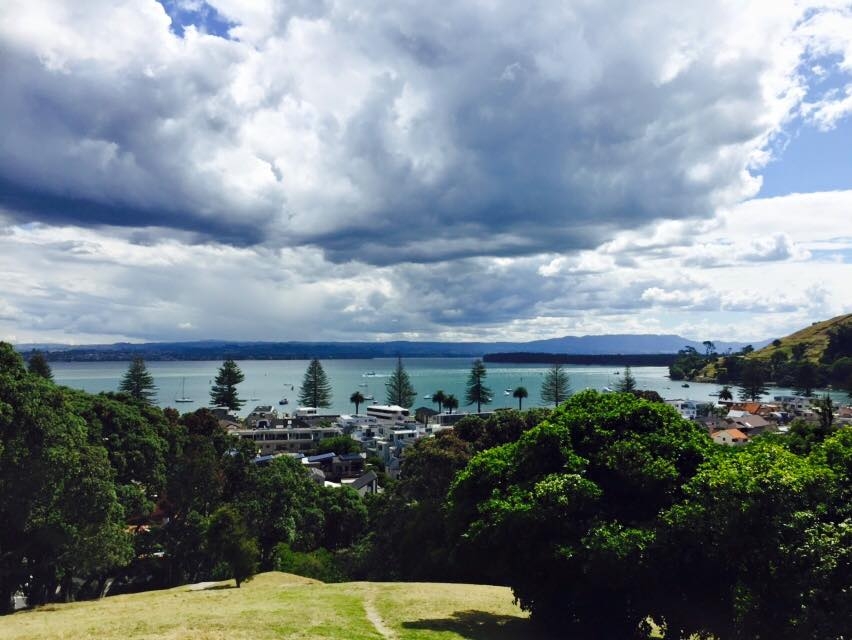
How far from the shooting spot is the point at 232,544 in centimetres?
Result: 2381

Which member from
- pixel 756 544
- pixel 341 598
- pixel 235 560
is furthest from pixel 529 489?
pixel 235 560

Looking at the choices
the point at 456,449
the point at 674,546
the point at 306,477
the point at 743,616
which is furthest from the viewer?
the point at 306,477

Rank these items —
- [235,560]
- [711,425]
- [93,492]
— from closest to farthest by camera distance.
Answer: [93,492] < [235,560] < [711,425]

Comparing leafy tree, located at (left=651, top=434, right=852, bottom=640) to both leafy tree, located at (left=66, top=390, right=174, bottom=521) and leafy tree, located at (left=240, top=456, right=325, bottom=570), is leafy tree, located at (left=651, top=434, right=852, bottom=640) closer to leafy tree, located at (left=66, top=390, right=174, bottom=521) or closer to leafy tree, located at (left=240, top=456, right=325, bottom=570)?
leafy tree, located at (left=240, top=456, right=325, bottom=570)

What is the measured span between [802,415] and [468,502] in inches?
4050

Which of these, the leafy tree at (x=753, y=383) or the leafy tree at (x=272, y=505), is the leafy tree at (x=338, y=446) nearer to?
the leafy tree at (x=272, y=505)

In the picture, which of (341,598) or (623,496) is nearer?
(623,496)

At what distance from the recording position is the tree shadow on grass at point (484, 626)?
559 inches

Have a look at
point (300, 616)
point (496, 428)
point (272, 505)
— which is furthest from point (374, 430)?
point (300, 616)

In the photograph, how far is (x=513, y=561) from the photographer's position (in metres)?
14.3

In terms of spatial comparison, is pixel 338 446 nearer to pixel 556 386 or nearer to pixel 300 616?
pixel 556 386

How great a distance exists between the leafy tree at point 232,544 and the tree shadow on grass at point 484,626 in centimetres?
1089

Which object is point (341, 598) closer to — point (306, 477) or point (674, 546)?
point (674, 546)

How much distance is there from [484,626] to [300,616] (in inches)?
175
